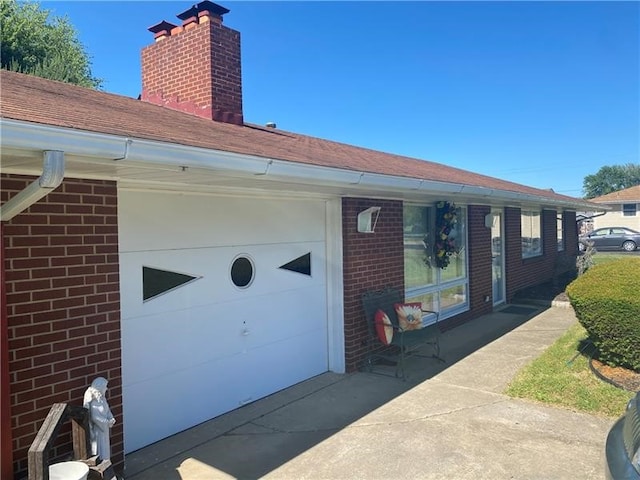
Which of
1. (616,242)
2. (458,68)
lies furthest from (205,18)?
(616,242)

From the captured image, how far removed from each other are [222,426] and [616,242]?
97.5 ft

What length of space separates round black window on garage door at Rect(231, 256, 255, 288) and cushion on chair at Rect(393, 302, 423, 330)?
231cm

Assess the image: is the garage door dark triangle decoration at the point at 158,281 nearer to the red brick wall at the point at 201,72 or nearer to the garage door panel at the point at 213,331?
the garage door panel at the point at 213,331

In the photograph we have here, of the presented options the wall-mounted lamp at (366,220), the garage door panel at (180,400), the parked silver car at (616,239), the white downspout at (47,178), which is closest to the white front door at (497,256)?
the wall-mounted lamp at (366,220)

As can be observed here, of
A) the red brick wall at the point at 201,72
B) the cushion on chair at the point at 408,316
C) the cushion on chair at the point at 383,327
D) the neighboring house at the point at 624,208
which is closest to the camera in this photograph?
the cushion on chair at the point at 383,327

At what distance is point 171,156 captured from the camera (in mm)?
2945

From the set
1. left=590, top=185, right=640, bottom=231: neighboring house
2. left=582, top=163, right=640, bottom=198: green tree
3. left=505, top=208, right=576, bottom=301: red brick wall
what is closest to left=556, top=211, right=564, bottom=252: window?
left=505, top=208, right=576, bottom=301: red brick wall

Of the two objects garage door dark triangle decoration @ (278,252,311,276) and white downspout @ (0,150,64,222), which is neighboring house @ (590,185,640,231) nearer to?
garage door dark triangle decoration @ (278,252,311,276)

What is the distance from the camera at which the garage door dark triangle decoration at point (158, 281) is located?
13.8 feet

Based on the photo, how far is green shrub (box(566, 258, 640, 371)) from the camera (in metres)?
5.52

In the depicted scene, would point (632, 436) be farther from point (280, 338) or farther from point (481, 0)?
point (481, 0)

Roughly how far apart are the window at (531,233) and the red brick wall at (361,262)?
6.67 metres

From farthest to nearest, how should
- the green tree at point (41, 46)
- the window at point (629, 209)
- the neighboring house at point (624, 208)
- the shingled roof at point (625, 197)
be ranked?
the window at point (629, 209) → the neighboring house at point (624, 208) → the shingled roof at point (625, 197) → the green tree at point (41, 46)

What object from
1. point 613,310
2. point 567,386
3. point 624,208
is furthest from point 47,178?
point 624,208
